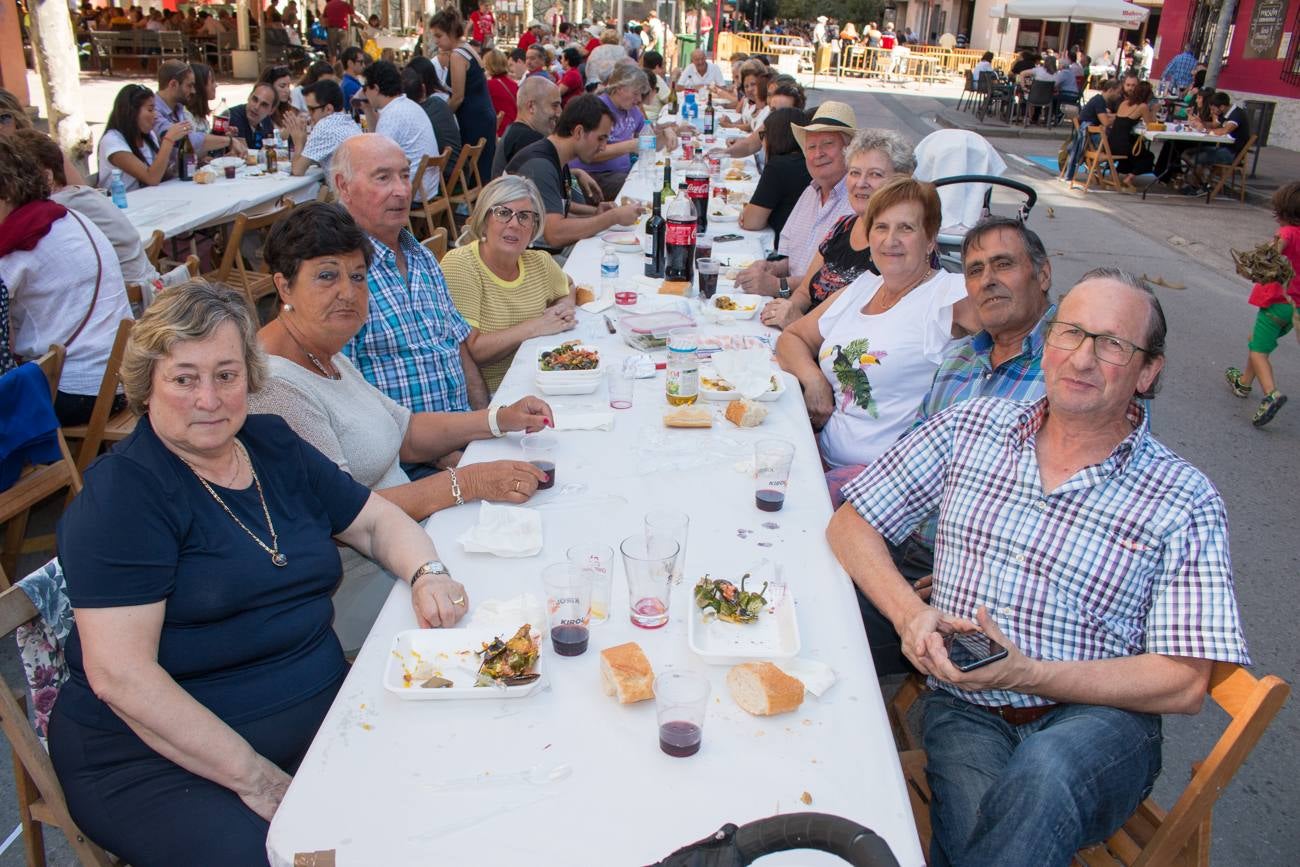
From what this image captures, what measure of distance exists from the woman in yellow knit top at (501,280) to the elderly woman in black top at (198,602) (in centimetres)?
162

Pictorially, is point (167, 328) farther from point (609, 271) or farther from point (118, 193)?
point (118, 193)

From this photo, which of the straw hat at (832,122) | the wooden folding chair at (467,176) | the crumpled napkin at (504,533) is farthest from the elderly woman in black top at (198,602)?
the wooden folding chair at (467,176)

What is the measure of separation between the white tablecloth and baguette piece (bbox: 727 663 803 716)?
479 cm

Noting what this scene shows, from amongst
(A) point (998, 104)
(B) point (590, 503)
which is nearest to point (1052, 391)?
(B) point (590, 503)

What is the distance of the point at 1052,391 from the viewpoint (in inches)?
81.8

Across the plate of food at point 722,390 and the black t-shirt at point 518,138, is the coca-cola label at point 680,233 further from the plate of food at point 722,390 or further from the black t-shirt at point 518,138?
the black t-shirt at point 518,138

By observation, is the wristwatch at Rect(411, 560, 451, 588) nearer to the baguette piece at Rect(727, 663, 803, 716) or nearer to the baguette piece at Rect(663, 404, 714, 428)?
the baguette piece at Rect(727, 663, 803, 716)

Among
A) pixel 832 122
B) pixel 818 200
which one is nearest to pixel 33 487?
pixel 818 200

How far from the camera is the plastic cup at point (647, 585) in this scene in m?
1.86

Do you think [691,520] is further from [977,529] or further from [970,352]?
[970,352]

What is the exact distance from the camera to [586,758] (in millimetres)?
1524

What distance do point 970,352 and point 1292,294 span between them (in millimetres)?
3923

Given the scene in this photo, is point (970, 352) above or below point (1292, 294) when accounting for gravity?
above

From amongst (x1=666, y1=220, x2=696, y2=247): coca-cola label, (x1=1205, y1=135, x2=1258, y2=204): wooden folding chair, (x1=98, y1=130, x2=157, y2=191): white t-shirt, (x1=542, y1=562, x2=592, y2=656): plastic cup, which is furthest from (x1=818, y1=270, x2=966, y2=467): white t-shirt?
(x1=1205, y1=135, x2=1258, y2=204): wooden folding chair
